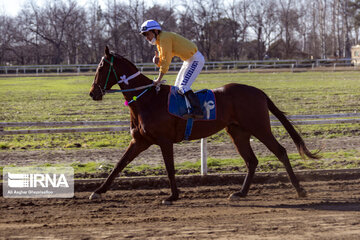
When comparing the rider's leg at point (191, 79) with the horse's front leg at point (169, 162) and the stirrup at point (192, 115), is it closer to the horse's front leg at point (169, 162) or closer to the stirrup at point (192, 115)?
the stirrup at point (192, 115)

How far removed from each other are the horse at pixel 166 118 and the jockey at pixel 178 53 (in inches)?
10.0

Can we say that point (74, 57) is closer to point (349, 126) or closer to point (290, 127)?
point (349, 126)

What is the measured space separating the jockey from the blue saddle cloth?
0.09 m

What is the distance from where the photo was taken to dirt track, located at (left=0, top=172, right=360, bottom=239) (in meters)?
5.69

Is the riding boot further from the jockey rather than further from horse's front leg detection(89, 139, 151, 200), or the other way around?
horse's front leg detection(89, 139, 151, 200)

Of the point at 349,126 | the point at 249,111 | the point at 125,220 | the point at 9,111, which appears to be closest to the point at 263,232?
the point at 125,220

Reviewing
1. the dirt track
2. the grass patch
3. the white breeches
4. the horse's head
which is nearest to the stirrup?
the white breeches

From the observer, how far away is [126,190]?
27.3ft

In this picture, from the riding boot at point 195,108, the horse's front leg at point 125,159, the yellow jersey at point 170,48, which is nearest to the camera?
the yellow jersey at point 170,48

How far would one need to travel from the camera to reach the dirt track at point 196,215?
5.69 metres

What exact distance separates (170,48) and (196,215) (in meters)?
2.40

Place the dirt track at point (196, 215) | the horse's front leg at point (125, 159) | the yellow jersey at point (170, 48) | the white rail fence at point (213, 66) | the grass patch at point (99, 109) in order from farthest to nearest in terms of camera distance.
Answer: the white rail fence at point (213, 66)
the grass patch at point (99, 109)
the horse's front leg at point (125, 159)
the yellow jersey at point (170, 48)
the dirt track at point (196, 215)

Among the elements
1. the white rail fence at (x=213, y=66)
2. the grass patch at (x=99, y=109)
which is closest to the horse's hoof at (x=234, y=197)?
the grass patch at (x=99, y=109)

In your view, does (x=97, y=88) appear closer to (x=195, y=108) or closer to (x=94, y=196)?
(x=195, y=108)
